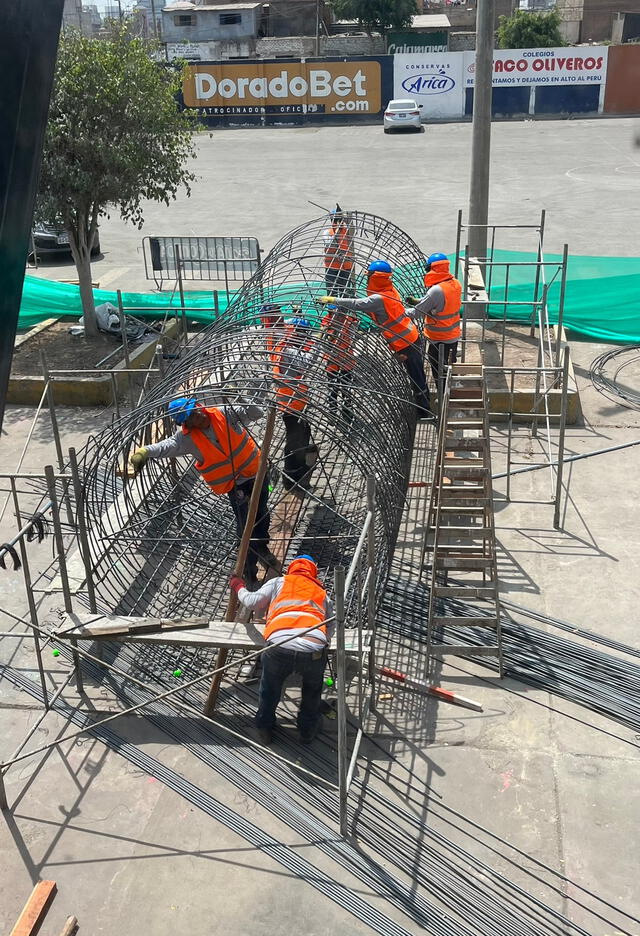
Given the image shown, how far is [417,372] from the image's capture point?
10.8 metres

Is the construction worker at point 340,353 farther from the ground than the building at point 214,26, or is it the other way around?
the building at point 214,26

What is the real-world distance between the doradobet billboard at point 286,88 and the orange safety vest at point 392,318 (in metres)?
36.5

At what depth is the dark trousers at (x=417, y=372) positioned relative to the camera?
34.6 feet

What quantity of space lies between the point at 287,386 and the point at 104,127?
7.33 metres

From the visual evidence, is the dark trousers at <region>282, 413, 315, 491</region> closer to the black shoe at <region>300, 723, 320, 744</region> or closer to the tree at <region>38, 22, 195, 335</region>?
the black shoe at <region>300, 723, 320, 744</region>

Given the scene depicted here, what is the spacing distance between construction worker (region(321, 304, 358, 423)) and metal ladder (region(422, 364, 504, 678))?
106 cm

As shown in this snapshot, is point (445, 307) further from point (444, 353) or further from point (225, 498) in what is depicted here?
point (225, 498)

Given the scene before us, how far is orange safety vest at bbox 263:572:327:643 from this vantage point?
6109 mm

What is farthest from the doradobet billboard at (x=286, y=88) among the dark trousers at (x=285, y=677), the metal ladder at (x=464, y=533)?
the dark trousers at (x=285, y=677)


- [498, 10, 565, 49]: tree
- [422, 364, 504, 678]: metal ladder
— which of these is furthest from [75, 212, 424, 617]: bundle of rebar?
[498, 10, 565, 49]: tree

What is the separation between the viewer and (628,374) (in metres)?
13.3

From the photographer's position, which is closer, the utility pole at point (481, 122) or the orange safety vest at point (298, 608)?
the orange safety vest at point (298, 608)

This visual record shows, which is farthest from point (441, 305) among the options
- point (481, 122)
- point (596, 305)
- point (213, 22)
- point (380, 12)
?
point (213, 22)

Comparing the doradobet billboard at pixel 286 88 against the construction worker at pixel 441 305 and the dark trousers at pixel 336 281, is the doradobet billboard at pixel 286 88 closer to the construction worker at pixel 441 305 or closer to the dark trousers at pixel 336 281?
the dark trousers at pixel 336 281
